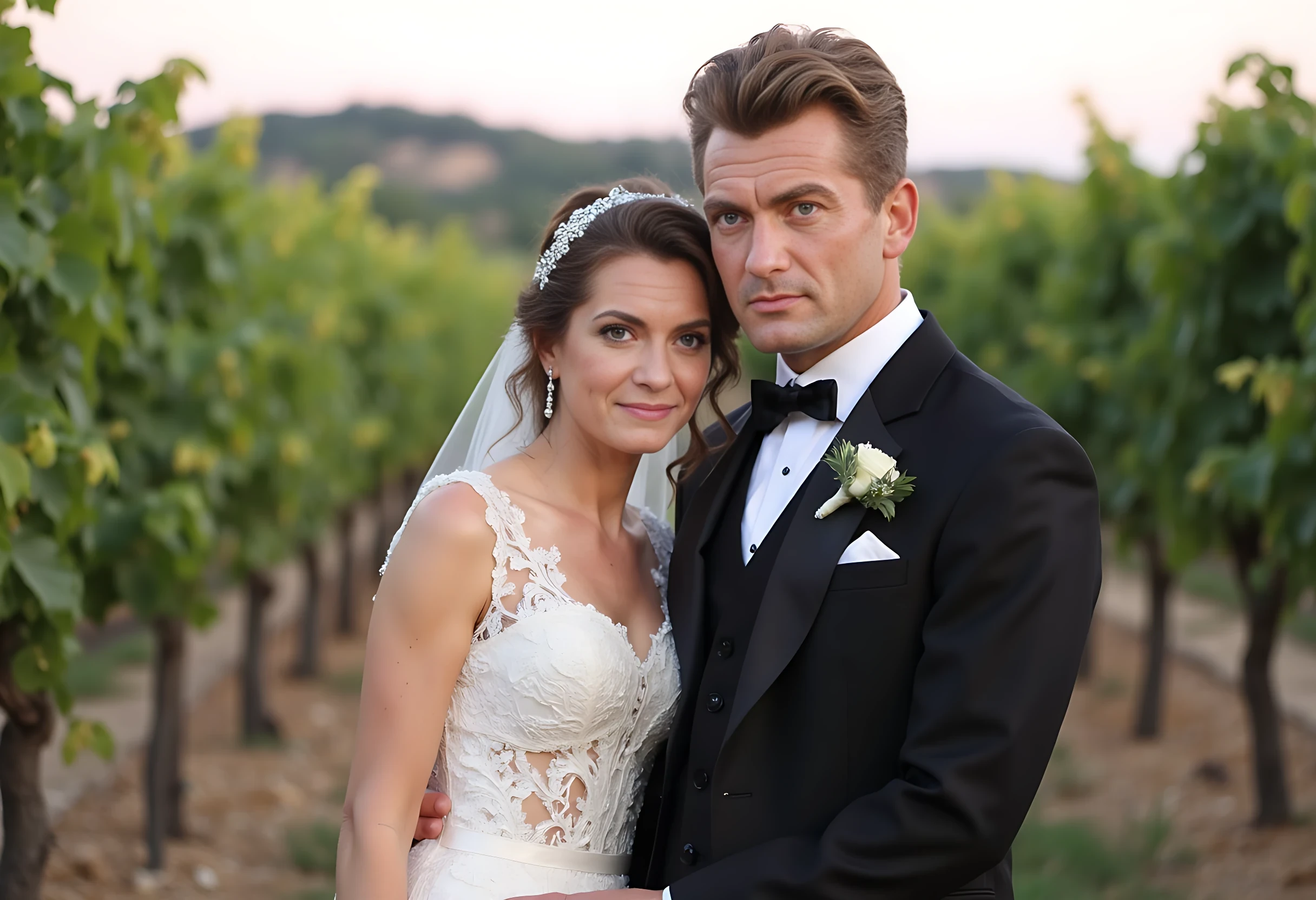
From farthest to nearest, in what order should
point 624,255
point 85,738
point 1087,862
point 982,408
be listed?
point 1087,862
point 85,738
point 624,255
point 982,408

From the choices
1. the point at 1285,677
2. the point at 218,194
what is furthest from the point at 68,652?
the point at 1285,677

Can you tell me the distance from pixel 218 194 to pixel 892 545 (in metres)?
5.31

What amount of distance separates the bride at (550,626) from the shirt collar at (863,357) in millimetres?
418

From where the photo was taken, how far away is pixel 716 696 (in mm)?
2678

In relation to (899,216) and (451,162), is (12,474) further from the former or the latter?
(451,162)

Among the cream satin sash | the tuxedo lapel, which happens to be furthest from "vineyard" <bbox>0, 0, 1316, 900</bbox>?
the tuxedo lapel

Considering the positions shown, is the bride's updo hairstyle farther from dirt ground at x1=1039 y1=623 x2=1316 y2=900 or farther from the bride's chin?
dirt ground at x1=1039 y1=623 x2=1316 y2=900

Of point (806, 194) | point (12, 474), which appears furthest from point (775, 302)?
point (12, 474)

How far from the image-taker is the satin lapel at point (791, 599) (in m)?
2.51

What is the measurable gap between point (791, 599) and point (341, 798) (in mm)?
7337

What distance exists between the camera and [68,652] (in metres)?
3.99

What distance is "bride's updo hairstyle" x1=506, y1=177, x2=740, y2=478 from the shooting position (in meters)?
3.12

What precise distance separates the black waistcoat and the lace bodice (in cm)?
28

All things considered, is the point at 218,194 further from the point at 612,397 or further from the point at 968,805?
the point at 968,805
